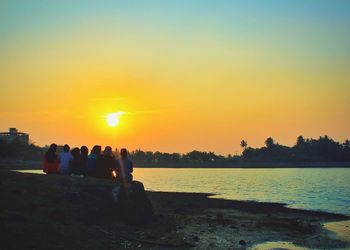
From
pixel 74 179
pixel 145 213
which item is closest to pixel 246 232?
pixel 145 213

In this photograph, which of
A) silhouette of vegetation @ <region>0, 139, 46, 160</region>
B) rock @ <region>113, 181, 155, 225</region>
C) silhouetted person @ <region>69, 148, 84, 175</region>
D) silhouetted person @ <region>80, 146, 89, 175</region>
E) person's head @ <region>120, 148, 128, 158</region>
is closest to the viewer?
rock @ <region>113, 181, 155, 225</region>

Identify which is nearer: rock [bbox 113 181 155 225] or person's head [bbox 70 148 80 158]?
rock [bbox 113 181 155 225]

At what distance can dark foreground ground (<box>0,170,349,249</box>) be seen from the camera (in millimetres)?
14117

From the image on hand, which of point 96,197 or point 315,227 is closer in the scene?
point 96,197

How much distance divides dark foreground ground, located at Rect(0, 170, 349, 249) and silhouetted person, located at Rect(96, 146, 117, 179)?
149cm

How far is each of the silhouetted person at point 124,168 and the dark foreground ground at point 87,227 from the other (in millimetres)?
1760

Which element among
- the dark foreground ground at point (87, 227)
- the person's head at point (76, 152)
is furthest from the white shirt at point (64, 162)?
the dark foreground ground at point (87, 227)

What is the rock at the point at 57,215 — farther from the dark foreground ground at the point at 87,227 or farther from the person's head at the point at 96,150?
the person's head at the point at 96,150

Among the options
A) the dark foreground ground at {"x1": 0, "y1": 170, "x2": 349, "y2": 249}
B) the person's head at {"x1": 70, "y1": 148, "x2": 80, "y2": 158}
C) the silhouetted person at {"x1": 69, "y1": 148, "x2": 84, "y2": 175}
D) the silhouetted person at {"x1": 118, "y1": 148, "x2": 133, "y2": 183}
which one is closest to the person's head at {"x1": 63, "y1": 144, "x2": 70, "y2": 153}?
the silhouetted person at {"x1": 69, "y1": 148, "x2": 84, "y2": 175}

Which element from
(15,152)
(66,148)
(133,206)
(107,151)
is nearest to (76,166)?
(66,148)

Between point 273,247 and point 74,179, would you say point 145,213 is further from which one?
point 273,247

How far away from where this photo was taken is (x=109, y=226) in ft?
59.0

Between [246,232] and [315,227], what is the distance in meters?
6.10

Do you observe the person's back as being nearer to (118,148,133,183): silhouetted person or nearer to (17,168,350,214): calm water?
(118,148,133,183): silhouetted person
